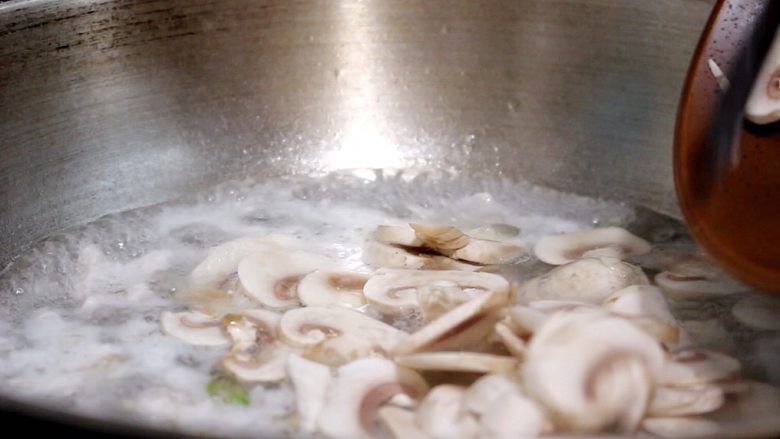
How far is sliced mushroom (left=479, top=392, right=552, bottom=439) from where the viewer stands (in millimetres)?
622

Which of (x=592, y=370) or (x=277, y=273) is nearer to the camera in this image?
(x=592, y=370)

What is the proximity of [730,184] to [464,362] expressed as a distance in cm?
40

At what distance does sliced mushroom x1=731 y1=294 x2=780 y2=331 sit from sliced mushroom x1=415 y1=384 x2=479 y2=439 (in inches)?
14.1

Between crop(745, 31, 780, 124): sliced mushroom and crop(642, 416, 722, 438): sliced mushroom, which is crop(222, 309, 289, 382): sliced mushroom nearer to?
crop(642, 416, 722, 438): sliced mushroom

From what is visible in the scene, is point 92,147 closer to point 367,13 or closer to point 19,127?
point 19,127

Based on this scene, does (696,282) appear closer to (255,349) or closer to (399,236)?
(399,236)

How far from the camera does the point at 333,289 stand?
98cm

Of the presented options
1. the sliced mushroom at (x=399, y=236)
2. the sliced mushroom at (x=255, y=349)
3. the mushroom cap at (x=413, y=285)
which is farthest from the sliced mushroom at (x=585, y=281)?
the sliced mushroom at (x=255, y=349)

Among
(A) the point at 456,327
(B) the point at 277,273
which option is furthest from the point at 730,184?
(B) the point at 277,273

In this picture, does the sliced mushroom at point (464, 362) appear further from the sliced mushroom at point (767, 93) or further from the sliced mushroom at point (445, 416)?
the sliced mushroom at point (767, 93)

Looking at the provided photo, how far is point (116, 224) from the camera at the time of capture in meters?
1.18

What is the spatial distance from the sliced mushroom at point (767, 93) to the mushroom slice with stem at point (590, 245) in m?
0.20

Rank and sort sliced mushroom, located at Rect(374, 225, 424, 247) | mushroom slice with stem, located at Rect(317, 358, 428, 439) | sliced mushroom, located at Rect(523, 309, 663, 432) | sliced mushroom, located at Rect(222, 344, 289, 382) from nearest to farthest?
1. sliced mushroom, located at Rect(523, 309, 663, 432)
2. mushroom slice with stem, located at Rect(317, 358, 428, 439)
3. sliced mushroom, located at Rect(222, 344, 289, 382)
4. sliced mushroom, located at Rect(374, 225, 424, 247)

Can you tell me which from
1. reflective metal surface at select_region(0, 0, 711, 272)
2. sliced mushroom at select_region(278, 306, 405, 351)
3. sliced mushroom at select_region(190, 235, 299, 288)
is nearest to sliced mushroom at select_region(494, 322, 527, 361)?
sliced mushroom at select_region(278, 306, 405, 351)
